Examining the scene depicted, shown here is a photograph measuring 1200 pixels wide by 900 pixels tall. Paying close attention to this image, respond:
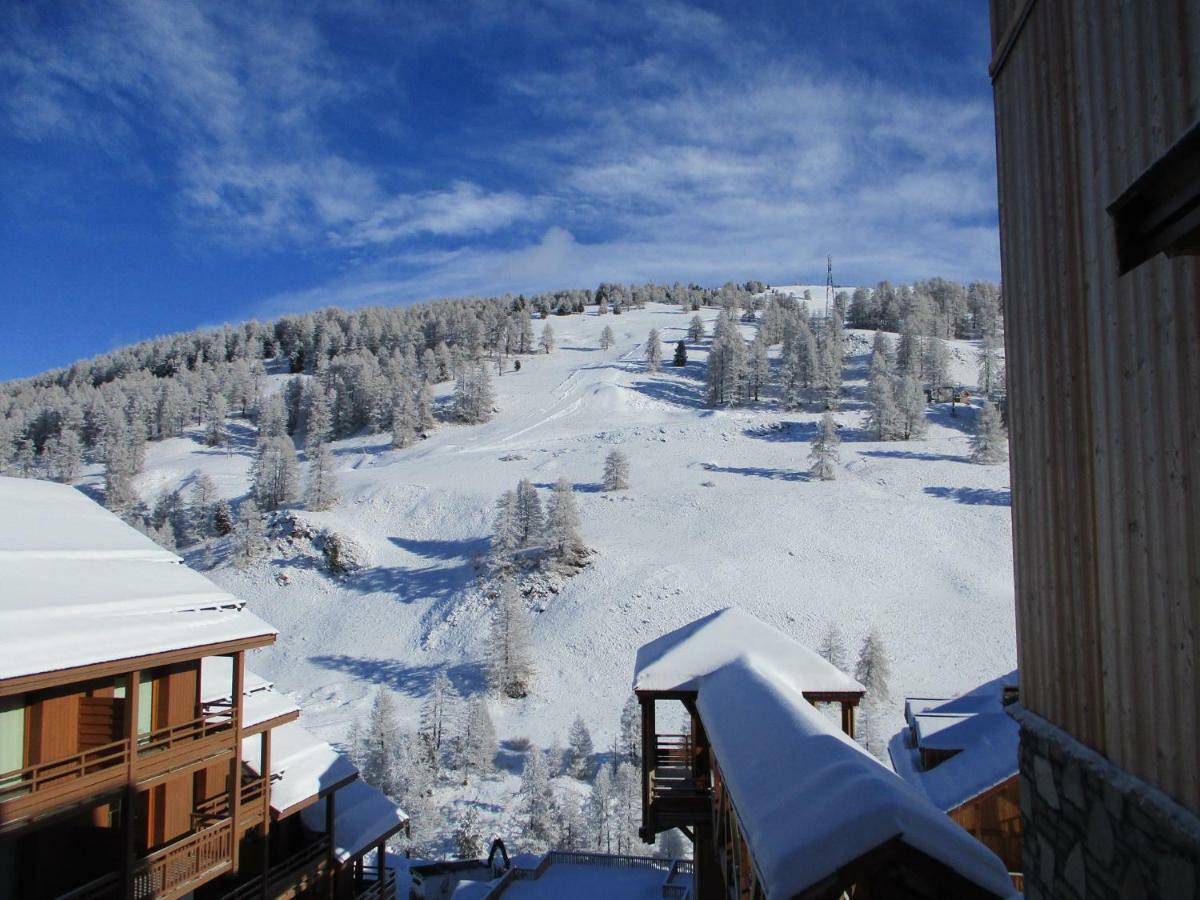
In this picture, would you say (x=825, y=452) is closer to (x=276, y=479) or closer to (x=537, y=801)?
(x=537, y=801)

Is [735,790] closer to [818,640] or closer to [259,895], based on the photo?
[259,895]

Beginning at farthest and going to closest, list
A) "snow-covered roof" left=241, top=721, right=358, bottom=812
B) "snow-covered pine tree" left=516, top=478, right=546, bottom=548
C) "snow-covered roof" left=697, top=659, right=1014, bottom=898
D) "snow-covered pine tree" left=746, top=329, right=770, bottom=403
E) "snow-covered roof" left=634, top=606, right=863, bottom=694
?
"snow-covered pine tree" left=746, top=329, right=770, bottom=403 → "snow-covered pine tree" left=516, top=478, right=546, bottom=548 → "snow-covered roof" left=241, top=721, right=358, bottom=812 → "snow-covered roof" left=634, top=606, right=863, bottom=694 → "snow-covered roof" left=697, top=659, right=1014, bottom=898

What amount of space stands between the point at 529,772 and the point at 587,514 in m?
27.3

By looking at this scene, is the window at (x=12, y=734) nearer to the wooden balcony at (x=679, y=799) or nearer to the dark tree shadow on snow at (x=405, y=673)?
the wooden balcony at (x=679, y=799)

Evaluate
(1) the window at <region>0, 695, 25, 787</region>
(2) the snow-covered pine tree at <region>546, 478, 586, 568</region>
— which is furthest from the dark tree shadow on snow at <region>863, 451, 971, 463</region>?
(1) the window at <region>0, 695, 25, 787</region>

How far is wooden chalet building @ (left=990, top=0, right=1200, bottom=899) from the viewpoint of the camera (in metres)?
2.79

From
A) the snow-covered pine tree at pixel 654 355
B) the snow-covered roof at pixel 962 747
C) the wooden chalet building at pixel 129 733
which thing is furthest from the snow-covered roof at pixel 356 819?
the snow-covered pine tree at pixel 654 355

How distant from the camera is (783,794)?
13.7 feet

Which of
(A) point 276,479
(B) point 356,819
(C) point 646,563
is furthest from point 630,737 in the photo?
→ (A) point 276,479

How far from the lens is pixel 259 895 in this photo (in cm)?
1090

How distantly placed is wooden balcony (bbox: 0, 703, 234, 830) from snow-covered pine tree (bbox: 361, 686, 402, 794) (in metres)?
18.4

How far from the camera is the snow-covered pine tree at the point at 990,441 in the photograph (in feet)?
188

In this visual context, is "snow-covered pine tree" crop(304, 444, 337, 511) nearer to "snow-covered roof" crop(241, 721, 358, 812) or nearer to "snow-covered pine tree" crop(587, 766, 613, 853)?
"snow-covered pine tree" crop(587, 766, 613, 853)

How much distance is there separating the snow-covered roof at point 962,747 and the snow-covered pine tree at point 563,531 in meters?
30.0
